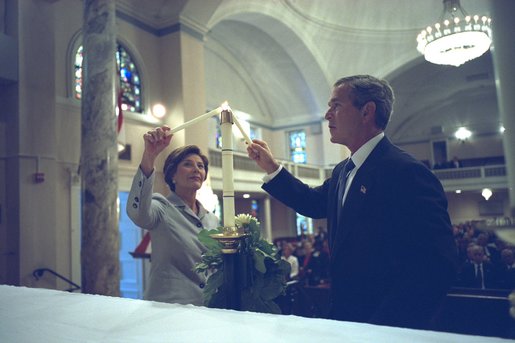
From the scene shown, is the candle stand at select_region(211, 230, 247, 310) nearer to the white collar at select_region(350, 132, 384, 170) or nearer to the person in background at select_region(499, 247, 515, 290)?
the white collar at select_region(350, 132, 384, 170)

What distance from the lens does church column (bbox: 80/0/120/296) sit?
20.9 feet

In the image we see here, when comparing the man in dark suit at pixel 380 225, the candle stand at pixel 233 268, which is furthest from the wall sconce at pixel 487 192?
the candle stand at pixel 233 268

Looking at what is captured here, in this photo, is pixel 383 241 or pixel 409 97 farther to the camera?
pixel 409 97

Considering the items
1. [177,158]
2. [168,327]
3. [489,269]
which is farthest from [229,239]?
[489,269]

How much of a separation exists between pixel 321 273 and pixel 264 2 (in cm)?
933

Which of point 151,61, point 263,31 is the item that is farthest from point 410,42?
point 151,61

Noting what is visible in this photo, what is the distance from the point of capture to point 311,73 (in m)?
17.8

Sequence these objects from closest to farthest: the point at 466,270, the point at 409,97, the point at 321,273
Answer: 1. the point at 466,270
2. the point at 321,273
3. the point at 409,97

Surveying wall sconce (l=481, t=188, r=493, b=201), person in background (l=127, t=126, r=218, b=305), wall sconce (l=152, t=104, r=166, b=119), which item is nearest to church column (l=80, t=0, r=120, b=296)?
wall sconce (l=152, t=104, r=166, b=119)

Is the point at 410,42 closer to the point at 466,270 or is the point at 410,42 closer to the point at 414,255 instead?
the point at 466,270

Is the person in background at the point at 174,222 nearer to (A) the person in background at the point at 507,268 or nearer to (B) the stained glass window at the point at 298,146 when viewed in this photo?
(A) the person in background at the point at 507,268

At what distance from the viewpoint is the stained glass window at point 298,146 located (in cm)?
2018

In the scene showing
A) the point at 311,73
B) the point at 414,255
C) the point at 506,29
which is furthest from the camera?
the point at 311,73

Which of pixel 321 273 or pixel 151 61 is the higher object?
pixel 151 61
